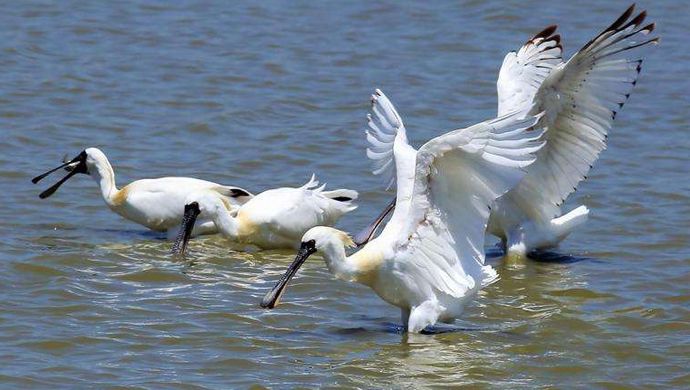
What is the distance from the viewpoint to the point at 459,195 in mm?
9141

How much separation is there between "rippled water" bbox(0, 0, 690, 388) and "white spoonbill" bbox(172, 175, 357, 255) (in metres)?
0.21

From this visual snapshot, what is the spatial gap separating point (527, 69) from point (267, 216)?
2692 mm

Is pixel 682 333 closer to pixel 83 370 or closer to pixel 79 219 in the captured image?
pixel 83 370

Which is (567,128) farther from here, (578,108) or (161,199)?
(161,199)

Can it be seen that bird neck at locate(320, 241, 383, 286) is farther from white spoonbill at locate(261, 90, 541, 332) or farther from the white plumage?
the white plumage

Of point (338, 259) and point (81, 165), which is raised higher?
point (338, 259)

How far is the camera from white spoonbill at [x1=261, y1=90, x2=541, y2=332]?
8.95 metres

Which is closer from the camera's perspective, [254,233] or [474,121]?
[254,233]

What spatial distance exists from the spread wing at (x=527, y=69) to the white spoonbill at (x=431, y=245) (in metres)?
3.26

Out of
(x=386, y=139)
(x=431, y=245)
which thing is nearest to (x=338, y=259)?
(x=431, y=245)

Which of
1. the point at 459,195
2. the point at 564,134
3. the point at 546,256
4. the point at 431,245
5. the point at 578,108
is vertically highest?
the point at 578,108

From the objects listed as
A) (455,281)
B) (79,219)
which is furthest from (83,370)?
(79,219)

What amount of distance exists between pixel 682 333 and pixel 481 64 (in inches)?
353

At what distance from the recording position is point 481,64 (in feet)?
60.4
